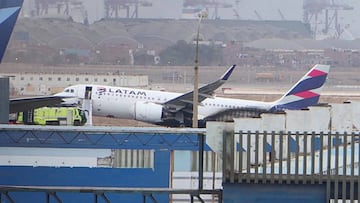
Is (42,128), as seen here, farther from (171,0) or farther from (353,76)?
(171,0)

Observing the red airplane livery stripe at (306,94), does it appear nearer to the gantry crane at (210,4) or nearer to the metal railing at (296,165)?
the metal railing at (296,165)

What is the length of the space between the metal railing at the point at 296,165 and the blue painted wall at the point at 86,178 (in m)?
2.55

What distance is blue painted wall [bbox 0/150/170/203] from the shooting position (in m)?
7.54

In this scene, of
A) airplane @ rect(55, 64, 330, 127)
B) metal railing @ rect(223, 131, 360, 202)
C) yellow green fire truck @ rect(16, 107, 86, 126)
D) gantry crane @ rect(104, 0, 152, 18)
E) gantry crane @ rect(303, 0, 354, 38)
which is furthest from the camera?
gantry crane @ rect(303, 0, 354, 38)

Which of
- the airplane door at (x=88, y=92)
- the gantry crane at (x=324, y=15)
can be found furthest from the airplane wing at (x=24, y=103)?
the gantry crane at (x=324, y=15)

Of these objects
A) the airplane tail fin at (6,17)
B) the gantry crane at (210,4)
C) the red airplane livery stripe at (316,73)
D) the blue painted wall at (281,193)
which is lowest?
the blue painted wall at (281,193)

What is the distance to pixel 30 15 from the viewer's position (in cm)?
4841

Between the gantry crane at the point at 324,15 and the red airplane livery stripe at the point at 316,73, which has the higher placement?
the gantry crane at the point at 324,15

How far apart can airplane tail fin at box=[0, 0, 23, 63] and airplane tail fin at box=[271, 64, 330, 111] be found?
602 inches

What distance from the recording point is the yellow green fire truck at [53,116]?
1992 centimetres

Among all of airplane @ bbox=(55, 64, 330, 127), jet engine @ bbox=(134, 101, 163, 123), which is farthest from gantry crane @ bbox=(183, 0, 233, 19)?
jet engine @ bbox=(134, 101, 163, 123)

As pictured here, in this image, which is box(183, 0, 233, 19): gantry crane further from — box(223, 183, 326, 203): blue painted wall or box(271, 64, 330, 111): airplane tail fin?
box(223, 183, 326, 203): blue painted wall

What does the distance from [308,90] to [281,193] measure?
20077mm

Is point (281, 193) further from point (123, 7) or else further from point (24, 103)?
point (123, 7)
